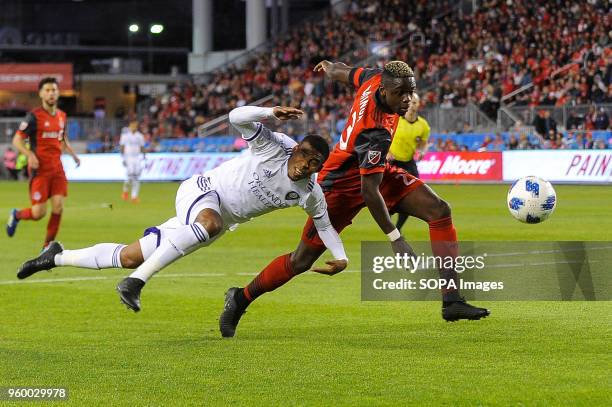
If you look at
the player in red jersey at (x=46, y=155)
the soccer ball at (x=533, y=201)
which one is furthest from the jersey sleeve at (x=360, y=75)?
the player in red jersey at (x=46, y=155)

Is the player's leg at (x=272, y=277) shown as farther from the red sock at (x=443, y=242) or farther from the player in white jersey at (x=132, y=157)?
the player in white jersey at (x=132, y=157)

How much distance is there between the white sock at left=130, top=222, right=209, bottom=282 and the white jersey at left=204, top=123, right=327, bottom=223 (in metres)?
0.47

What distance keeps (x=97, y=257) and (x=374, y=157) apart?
95.8 inches

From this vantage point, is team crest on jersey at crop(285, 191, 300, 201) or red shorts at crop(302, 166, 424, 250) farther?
Answer: red shorts at crop(302, 166, 424, 250)

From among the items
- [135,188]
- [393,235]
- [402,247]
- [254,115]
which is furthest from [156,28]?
[254,115]

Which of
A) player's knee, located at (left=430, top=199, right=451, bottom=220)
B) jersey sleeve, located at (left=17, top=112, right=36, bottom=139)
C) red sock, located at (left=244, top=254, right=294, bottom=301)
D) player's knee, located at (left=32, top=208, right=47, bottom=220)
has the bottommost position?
player's knee, located at (left=32, top=208, right=47, bottom=220)

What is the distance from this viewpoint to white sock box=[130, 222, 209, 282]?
8.93 m

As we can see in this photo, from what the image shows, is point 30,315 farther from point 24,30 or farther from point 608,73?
point 24,30

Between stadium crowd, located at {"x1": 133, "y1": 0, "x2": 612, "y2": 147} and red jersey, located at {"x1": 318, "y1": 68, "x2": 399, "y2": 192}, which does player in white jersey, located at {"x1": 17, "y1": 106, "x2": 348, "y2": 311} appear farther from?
stadium crowd, located at {"x1": 133, "y1": 0, "x2": 612, "y2": 147}

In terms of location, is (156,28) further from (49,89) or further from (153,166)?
(49,89)

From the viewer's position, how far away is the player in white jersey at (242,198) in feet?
29.4

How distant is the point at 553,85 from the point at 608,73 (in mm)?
2591

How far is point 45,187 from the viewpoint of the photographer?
1773 centimetres

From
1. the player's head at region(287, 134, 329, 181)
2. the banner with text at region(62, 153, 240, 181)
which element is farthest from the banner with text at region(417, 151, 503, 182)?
the player's head at region(287, 134, 329, 181)
